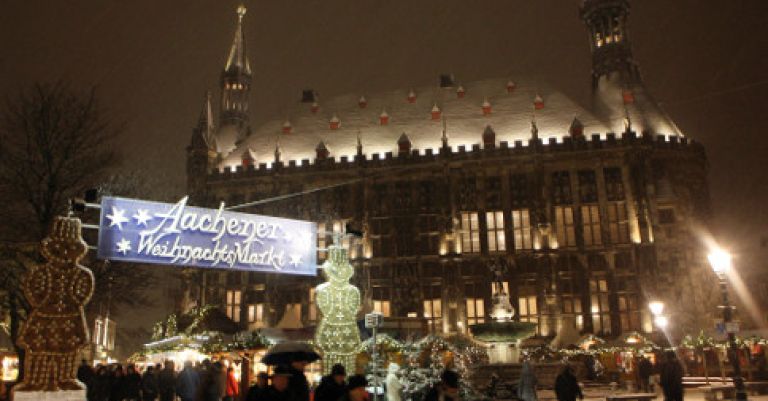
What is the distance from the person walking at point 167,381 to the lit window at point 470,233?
2454 cm

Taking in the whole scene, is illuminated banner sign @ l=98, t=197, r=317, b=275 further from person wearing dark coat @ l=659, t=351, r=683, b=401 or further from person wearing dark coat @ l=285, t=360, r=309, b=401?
person wearing dark coat @ l=659, t=351, r=683, b=401

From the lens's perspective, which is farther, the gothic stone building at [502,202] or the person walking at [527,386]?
the gothic stone building at [502,202]

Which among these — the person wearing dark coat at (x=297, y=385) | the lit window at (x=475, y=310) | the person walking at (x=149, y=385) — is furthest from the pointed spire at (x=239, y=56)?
the person wearing dark coat at (x=297, y=385)

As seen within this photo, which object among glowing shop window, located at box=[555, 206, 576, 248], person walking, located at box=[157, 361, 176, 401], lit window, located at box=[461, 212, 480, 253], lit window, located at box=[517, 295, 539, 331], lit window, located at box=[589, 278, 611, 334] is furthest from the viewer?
lit window, located at box=[461, 212, 480, 253]

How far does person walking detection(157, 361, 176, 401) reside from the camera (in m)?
16.4

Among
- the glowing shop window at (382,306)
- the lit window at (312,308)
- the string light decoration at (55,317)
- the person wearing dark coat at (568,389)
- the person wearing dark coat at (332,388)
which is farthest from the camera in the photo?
the lit window at (312,308)

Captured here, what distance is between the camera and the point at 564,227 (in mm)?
38219

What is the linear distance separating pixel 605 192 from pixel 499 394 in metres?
25.7

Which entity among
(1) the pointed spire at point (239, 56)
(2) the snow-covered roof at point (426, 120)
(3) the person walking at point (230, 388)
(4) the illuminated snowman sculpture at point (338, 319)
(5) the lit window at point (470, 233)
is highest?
(1) the pointed spire at point (239, 56)

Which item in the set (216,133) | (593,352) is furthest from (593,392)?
(216,133)

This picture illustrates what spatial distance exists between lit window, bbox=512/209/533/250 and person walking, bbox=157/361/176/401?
2556cm

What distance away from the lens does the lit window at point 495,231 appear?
38500 millimetres

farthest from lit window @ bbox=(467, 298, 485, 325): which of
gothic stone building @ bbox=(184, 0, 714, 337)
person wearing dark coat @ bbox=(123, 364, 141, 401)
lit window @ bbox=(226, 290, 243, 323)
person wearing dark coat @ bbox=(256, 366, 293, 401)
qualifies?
person wearing dark coat @ bbox=(256, 366, 293, 401)

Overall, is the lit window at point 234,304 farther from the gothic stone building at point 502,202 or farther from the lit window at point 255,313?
the lit window at point 255,313
